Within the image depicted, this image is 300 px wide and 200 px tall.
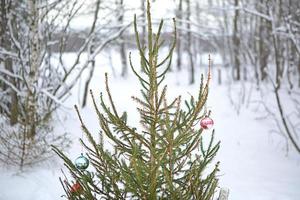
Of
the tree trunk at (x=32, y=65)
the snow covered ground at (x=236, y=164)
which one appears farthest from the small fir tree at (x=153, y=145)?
the tree trunk at (x=32, y=65)

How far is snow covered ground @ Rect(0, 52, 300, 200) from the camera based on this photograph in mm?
5078

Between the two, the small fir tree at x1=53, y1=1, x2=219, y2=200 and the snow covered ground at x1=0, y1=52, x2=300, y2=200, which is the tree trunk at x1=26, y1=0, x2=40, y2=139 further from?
the small fir tree at x1=53, y1=1, x2=219, y2=200

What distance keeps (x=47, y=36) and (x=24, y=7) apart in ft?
3.27

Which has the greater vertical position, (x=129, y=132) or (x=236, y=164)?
(x=129, y=132)

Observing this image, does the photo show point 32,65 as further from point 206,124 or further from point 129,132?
point 206,124

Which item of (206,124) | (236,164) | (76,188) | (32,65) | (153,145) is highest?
(32,65)

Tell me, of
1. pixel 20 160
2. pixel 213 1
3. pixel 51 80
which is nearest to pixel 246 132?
pixel 51 80

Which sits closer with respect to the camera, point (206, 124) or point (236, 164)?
point (206, 124)

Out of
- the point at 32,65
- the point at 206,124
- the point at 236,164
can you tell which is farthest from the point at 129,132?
the point at 236,164

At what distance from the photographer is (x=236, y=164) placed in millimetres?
7191

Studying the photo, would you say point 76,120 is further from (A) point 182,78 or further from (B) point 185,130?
(A) point 182,78

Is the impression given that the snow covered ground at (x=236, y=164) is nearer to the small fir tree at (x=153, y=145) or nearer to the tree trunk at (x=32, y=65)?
the small fir tree at (x=153, y=145)

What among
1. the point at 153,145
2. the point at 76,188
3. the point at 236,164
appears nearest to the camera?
the point at 153,145

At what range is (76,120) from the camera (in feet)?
29.9
